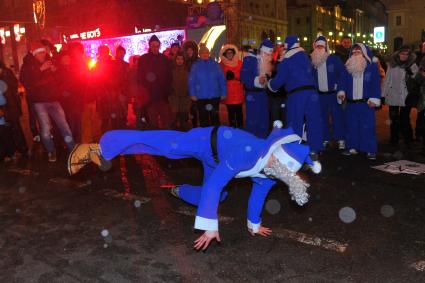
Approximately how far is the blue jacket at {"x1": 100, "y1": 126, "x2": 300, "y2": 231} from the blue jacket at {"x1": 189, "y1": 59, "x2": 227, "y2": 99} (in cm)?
421

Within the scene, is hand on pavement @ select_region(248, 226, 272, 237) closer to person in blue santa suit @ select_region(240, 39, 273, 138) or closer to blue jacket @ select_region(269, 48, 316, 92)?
blue jacket @ select_region(269, 48, 316, 92)

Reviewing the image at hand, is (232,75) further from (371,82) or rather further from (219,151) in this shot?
(219,151)

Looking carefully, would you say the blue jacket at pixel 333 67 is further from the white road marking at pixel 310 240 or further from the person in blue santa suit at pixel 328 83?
the white road marking at pixel 310 240

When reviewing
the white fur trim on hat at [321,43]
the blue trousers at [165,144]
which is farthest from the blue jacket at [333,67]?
the blue trousers at [165,144]

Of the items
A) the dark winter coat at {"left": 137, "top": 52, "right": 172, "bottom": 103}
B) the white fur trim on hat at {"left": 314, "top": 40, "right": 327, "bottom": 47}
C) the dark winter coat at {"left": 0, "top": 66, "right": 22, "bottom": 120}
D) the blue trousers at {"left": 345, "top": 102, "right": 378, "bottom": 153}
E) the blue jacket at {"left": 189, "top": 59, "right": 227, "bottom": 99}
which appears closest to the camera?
the blue trousers at {"left": 345, "top": 102, "right": 378, "bottom": 153}

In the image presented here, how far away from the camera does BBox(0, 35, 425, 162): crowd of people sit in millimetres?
7160

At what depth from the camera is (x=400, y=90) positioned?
8.41 metres

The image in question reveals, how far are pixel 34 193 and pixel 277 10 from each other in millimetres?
51793

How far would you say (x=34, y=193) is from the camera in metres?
6.03

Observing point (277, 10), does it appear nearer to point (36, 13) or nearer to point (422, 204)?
point (36, 13)

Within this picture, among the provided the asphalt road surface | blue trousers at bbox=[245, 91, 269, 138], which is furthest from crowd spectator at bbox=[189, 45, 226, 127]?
the asphalt road surface

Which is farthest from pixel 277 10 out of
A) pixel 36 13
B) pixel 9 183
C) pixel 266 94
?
pixel 9 183

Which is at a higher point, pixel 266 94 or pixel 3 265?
pixel 266 94

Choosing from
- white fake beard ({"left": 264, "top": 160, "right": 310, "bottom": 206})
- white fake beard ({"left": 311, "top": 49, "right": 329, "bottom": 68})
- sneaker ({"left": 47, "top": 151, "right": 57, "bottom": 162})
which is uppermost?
white fake beard ({"left": 311, "top": 49, "right": 329, "bottom": 68})
